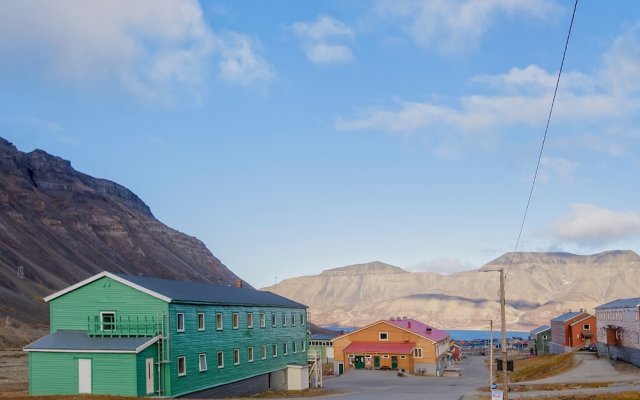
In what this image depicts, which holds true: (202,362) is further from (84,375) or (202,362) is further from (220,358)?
(84,375)

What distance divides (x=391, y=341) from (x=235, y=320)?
138 feet

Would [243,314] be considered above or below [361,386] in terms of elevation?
above

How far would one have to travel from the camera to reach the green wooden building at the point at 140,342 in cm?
4128

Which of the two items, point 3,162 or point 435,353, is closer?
point 435,353

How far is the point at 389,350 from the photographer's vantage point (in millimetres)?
89125

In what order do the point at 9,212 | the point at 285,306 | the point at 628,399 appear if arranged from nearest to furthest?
the point at 628,399
the point at 285,306
the point at 9,212

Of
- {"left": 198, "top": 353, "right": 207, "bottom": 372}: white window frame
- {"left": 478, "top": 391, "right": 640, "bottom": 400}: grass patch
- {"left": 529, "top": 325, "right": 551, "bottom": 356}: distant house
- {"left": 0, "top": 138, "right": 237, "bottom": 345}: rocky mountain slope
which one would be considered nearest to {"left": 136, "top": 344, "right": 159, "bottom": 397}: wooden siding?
{"left": 198, "top": 353, "right": 207, "bottom": 372}: white window frame

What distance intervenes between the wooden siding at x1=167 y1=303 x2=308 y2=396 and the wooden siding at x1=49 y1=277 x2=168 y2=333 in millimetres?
1821

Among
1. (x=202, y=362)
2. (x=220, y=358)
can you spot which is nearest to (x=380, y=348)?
(x=220, y=358)

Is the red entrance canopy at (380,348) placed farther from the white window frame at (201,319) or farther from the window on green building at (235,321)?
the white window frame at (201,319)

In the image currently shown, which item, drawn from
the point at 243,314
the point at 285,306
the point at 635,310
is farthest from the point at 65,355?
the point at 635,310

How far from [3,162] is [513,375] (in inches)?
6522

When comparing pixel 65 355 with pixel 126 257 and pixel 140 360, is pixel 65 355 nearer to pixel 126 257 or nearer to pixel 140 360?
pixel 140 360

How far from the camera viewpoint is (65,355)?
42.0m
